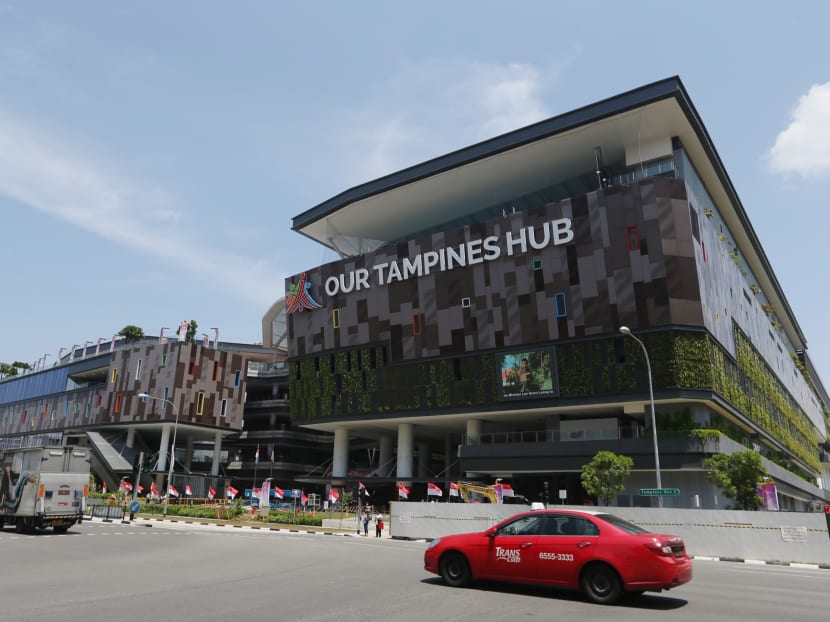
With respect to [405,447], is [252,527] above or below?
below

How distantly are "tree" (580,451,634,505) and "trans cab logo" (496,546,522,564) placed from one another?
29.7 m

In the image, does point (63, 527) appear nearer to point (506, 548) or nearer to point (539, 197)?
point (506, 548)

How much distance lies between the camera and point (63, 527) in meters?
29.3

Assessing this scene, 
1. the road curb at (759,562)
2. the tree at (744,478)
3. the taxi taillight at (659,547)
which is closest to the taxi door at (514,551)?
the taxi taillight at (659,547)

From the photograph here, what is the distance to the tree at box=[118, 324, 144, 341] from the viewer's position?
320 ft

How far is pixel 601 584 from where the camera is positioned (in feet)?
36.7

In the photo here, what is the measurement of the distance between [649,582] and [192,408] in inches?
3119

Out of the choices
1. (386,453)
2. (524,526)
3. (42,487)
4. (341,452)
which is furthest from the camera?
(386,453)

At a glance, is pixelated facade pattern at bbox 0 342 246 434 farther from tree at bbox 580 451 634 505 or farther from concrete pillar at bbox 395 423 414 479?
tree at bbox 580 451 634 505

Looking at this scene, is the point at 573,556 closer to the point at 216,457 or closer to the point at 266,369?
the point at 216,457

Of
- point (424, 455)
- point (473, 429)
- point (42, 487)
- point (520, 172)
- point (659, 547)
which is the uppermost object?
point (520, 172)

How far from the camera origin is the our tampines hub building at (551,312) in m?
46.8

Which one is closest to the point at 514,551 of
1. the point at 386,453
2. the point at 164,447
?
the point at 386,453

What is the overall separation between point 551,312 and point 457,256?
987 centimetres
